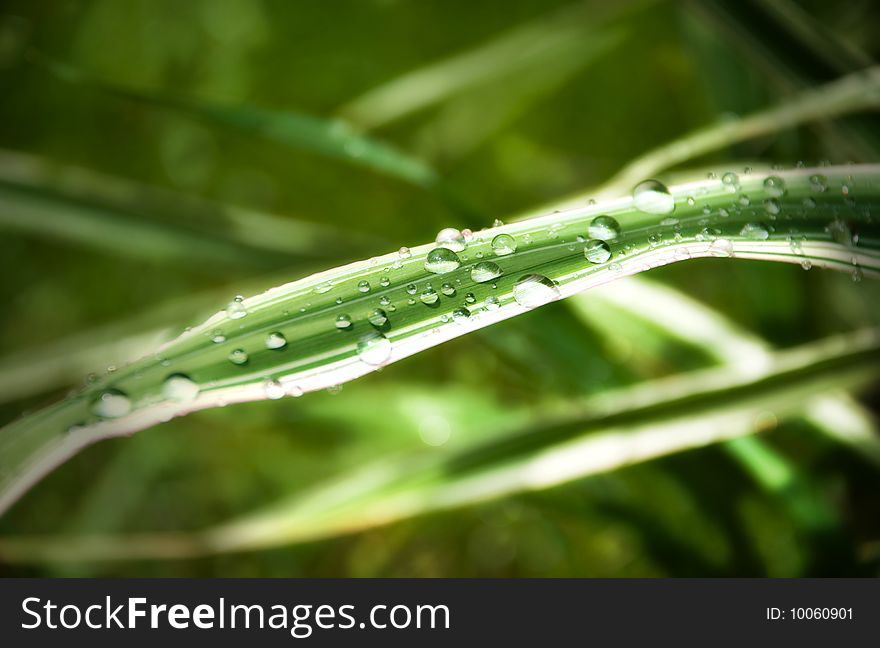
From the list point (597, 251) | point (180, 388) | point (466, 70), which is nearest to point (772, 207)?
point (597, 251)

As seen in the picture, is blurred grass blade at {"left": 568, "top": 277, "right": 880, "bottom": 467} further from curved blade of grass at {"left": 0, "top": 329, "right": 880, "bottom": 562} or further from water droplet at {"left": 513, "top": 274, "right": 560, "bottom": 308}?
water droplet at {"left": 513, "top": 274, "right": 560, "bottom": 308}

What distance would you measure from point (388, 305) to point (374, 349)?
1.2 inches

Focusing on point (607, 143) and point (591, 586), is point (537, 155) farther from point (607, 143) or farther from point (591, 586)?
point (591, 586)

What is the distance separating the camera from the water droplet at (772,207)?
14.7 inches

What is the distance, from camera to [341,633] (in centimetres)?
52

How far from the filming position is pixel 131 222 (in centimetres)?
77

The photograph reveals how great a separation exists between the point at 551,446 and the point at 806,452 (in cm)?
38

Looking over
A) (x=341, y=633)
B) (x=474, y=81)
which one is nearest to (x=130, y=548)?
(x=341, y=633)

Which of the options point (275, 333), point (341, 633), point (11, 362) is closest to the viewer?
point (275, 333)

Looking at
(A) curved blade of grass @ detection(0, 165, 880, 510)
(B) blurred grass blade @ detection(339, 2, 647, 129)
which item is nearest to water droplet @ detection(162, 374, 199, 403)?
(A) curved blade of grass @ detection(0, 165, 880, 510)

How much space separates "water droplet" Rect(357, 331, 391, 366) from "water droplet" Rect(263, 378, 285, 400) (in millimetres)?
43

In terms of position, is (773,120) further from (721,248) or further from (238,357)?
(238,357)

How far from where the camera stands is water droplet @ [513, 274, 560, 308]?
1.04ft

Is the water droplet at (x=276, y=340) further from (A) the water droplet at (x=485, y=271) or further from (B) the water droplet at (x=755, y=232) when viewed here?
(B) the water droplet at (x=755, y=232)
